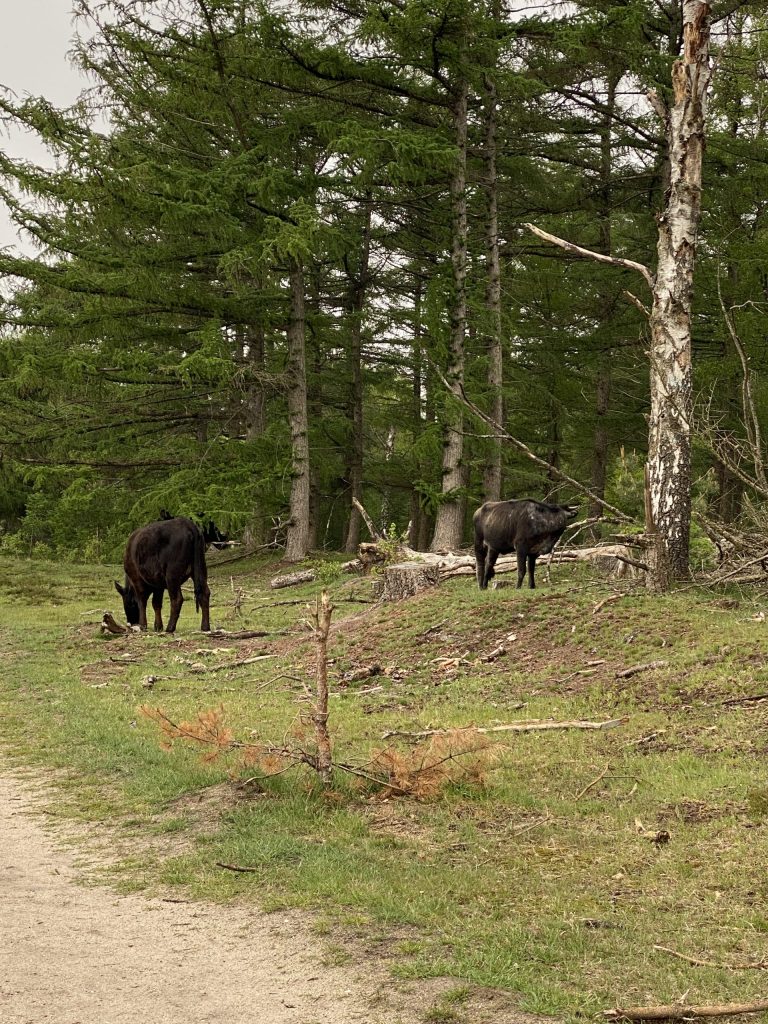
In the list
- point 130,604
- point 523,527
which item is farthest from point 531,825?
point 130,604

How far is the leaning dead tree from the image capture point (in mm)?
13055

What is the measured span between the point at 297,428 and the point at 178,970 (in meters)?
24.2

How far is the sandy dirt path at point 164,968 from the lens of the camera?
169 inches

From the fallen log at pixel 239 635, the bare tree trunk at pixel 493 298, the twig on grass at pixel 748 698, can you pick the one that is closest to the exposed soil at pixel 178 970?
the twig on grass at pixel 748 698

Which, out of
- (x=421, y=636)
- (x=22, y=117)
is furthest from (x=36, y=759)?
(x=22, y=117)

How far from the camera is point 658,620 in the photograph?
1182 centimetres

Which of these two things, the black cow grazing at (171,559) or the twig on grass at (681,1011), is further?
the black cow grazing at (171,559)

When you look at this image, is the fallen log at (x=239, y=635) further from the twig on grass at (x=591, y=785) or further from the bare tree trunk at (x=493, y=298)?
the bare tree trunk at (x=493, y=298)

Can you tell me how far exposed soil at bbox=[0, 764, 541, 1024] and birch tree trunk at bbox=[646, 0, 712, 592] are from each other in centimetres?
905

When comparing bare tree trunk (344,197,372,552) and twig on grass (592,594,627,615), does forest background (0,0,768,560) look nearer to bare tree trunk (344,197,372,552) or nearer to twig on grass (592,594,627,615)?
bare tree trunk (344,197,372,552)

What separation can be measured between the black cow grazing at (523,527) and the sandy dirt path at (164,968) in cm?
1067

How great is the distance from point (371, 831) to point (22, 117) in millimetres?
20755

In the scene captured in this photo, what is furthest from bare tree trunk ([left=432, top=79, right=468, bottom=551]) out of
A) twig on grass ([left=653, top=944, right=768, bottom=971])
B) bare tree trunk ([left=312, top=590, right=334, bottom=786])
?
twig on grass ([left=653, top=944, right=768, bottom=971])

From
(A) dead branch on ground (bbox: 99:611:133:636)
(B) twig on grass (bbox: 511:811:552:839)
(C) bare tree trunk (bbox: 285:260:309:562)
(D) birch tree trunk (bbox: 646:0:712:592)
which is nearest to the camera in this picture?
(B) twig on grass (bbox: 511:811:552:839)
